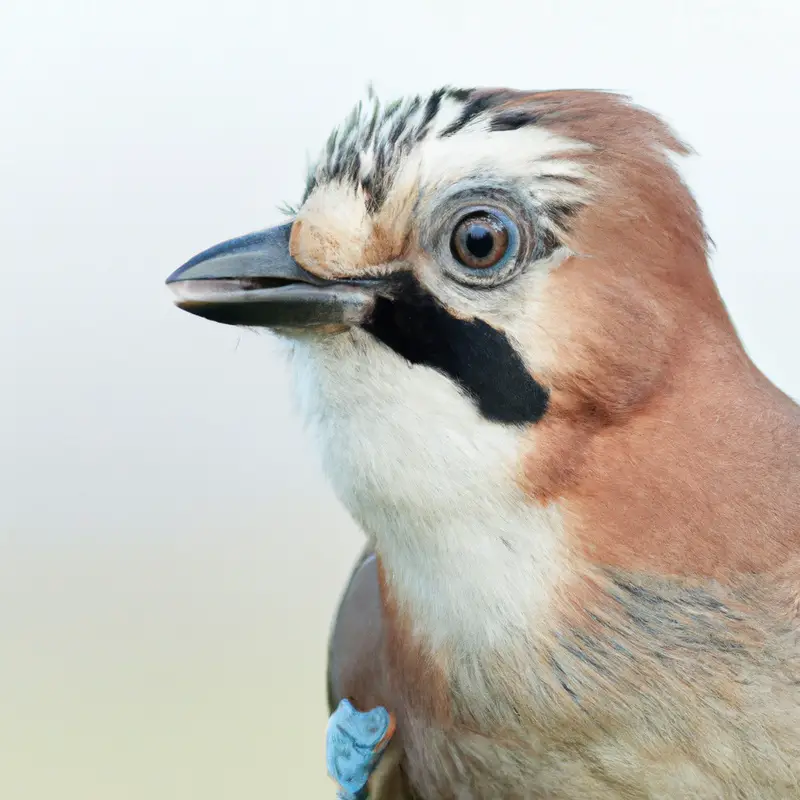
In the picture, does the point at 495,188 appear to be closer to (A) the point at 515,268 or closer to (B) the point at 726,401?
(A) the point at 515,268

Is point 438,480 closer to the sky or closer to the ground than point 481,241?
closer to the ground

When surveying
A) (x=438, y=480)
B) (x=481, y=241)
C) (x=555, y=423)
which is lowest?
(x=438, y=480)

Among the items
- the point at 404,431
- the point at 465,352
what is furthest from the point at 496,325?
the point at 404,431

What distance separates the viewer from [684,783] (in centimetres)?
126

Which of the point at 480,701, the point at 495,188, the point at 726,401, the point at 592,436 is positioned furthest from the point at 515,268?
the point at 480,701

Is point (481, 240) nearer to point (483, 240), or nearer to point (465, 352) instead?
point (483, 240)

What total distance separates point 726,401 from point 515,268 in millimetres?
373

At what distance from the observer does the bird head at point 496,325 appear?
3.87ft

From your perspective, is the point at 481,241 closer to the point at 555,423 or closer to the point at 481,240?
the point at 481,240

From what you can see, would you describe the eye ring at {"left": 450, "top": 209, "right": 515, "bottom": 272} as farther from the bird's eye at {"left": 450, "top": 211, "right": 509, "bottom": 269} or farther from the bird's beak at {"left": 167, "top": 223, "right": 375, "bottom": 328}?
the bird's beak at {"left": 167, "top": 223, "right": 375, "bottom": 328}

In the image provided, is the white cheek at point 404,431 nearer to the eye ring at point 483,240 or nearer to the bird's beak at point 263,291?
the bird's beak at point 263,291

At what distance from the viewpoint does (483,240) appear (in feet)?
3.82

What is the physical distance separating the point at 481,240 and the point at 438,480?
31 cm

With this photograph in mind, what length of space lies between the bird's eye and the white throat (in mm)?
154
